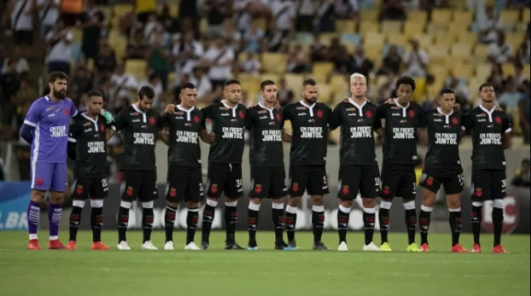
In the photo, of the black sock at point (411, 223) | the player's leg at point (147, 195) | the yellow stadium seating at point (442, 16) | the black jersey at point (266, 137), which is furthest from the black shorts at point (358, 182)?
the yellow stadium seating at point (442, 16)

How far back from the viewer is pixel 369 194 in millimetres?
20391

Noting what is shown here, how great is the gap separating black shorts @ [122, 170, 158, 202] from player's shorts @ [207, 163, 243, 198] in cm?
92

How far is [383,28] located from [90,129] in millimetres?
17290

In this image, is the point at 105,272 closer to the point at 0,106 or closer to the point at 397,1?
the point at 0,106

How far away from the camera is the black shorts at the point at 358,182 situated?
66.8 ft

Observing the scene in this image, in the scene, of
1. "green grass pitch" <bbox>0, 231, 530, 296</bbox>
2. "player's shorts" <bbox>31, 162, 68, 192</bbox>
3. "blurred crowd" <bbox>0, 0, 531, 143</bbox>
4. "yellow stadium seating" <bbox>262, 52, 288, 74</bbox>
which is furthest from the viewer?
"yellow stadium seating" <bbox>262, 52, 288, 74</bbox>

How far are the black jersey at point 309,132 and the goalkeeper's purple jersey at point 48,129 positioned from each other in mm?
3630

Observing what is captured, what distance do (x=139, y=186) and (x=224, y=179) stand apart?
4.49ft

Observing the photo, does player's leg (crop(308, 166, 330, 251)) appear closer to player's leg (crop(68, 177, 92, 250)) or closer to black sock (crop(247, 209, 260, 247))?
black sock (crop(247, 209, 260, 247))

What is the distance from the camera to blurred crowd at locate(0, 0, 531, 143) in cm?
3244

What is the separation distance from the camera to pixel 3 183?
2820 centimetres

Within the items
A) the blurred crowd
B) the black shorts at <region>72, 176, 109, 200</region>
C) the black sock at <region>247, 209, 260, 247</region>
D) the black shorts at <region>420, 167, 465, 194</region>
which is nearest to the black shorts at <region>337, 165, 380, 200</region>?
the black shorts at <region>420, 167, 465, 194</region>

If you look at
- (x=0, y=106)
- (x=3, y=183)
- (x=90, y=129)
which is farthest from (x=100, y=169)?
(x=0, y=106)

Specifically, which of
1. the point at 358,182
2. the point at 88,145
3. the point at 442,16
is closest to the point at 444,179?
the point at 358,182
